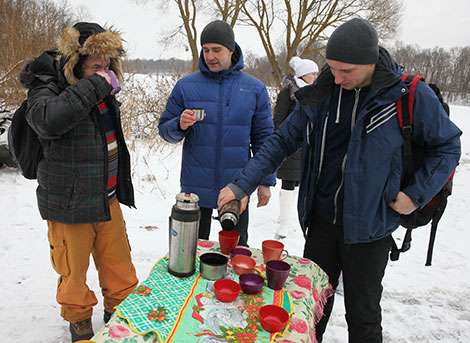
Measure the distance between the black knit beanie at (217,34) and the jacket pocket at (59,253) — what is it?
58.8 inches

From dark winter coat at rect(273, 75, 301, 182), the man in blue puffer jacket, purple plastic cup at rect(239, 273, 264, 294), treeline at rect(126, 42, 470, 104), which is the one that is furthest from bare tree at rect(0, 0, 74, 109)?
treeline at rect(126, 42, 470, 104)

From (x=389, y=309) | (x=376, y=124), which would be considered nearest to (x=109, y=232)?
(x=376, y=124)

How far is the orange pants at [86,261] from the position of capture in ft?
5.96

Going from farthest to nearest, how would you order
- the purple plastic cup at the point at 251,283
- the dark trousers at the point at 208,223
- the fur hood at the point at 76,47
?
the dark trousers at the point at 208,223
the fur hood at the point at 76,47
the purple plastic cup at the point at 251,283

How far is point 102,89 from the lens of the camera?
1.68 metres

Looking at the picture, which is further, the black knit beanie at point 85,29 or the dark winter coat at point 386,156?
the black knit beanie at point 85,29

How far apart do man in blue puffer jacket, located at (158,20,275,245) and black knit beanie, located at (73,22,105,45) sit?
26.2 inches

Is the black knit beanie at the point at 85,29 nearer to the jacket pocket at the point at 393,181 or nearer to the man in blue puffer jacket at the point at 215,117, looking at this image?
the man in blue puffer jacket at the point at 215,117

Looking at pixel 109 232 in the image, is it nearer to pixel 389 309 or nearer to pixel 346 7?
pixel 389 309

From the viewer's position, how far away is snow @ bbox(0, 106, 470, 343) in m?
2.34

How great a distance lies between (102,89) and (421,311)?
9.45 ft

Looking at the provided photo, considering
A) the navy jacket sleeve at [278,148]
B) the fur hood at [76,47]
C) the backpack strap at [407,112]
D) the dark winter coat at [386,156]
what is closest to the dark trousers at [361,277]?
the dark winter coat at [386,156]

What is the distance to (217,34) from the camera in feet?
7.02

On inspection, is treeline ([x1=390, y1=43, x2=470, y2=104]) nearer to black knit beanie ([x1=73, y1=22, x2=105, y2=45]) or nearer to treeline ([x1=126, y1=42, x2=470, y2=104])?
treeline ([x1=126, y1=42, x2=470, y2=104])
